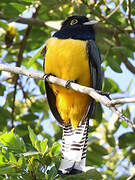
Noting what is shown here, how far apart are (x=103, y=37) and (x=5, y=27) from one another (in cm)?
143

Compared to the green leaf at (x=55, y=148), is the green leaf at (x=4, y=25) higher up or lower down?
higher up

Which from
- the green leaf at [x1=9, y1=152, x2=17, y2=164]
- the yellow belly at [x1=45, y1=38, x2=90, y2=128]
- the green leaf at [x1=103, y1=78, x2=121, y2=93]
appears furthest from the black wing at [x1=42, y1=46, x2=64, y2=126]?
the green leaf at [x1=9, y1=152, x2=17, y2=164]

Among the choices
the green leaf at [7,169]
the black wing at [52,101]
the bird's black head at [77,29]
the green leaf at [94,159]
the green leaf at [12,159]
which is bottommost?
the green leaf at [94,159]

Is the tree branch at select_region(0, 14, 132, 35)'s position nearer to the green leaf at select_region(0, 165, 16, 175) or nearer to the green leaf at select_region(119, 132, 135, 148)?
the green leaf at select_region(119, 132, 135, 148)

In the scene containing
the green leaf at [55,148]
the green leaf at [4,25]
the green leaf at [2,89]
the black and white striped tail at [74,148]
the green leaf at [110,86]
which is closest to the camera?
the green leaf at [55,148]

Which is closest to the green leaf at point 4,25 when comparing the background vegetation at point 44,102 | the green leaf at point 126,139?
the background vegetation at point 44,102

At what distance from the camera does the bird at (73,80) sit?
14.0 ft

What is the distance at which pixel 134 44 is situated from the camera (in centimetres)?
601

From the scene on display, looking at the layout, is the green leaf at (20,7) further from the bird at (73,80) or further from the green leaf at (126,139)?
the green leaf at (126,139)

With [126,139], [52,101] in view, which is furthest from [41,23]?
[126,139]

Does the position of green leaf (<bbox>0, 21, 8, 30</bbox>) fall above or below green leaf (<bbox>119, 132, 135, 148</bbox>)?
above

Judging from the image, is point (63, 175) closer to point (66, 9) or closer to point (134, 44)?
point (134, 44)

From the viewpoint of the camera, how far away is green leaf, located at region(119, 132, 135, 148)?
16.2 ft

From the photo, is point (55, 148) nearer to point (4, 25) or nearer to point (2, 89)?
point (2, 89)
